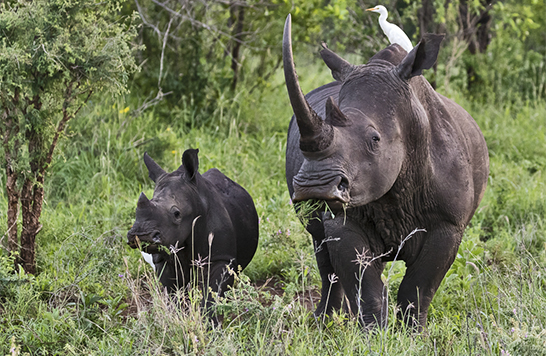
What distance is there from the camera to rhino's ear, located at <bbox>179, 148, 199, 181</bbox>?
4652mm

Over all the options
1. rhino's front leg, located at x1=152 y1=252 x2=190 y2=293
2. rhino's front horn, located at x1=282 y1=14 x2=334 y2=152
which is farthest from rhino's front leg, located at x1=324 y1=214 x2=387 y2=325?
rhino's front leg, located at x1=152 y1=252 x2=190 y2=293

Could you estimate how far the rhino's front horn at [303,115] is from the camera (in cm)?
312

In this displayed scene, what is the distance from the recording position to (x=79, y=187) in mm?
7125

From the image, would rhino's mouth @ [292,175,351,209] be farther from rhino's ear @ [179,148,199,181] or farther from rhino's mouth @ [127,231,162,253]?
rhino's ear @ [179,148,199,181]

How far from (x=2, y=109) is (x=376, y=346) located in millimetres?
3016

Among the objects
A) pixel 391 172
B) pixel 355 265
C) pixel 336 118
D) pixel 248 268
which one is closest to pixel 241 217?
pixel 248 268

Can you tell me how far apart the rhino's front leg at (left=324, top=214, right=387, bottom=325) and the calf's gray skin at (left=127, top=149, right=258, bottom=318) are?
2.59 ft

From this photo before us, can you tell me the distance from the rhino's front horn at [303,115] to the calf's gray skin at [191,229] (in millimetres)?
1408

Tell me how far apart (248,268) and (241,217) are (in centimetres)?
86

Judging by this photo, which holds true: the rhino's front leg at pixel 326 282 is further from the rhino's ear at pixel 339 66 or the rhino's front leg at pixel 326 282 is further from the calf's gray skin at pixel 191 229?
the rhino's ear at pixel 339 66

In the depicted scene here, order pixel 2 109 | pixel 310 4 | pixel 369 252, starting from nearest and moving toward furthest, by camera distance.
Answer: pixel 369 252
pixel 2 109
pixel 310 4

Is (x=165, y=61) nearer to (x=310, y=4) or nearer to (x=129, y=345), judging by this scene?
(x=310, y=4)

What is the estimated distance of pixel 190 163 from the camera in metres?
4.68

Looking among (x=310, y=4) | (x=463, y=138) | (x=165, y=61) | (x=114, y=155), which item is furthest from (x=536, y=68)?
(x=463, y=138)
